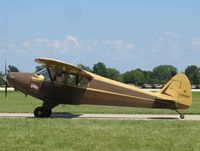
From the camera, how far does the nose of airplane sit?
1880 centimetres

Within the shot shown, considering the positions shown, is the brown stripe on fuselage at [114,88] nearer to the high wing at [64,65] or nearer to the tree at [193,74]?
the high wing at [64,65]

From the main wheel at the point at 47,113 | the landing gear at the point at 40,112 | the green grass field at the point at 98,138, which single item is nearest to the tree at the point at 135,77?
the main wheel at the point at 47,113

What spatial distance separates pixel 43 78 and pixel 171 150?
10.5m

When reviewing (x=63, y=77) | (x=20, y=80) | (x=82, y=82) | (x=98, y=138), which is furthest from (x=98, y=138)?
(x=20, y=80)

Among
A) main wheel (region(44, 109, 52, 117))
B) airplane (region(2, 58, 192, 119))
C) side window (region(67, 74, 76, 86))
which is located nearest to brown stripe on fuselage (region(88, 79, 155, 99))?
airplane (region(2, 58, 192, 119))

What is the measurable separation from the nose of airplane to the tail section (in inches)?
229

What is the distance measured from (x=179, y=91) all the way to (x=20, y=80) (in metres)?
6.89

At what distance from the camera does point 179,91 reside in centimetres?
1839

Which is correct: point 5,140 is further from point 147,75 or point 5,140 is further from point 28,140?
point 147,75

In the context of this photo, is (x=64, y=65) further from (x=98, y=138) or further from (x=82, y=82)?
(x=98, y=138)

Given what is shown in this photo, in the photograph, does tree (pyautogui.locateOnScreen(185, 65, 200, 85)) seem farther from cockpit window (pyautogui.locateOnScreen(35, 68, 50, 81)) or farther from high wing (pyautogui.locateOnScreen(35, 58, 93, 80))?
cockpit window (pyautogui.locateOnScreen(35, 68, 50, 81))

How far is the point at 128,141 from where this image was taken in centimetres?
1011

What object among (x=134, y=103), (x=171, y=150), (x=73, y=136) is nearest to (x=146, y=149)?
(x=171, y=150)

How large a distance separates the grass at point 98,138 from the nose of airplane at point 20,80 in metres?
6.20
